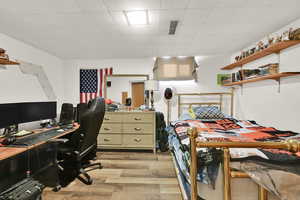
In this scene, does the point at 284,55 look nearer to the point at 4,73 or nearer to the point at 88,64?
the point at 88,64

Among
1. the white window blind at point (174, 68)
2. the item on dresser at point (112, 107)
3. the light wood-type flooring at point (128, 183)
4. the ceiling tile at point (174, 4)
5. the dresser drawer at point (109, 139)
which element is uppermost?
the ceiling tile at point (174, 4)

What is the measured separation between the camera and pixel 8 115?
183 cm

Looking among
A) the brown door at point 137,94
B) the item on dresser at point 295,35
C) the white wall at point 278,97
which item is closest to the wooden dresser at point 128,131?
the brown door at point 137,94

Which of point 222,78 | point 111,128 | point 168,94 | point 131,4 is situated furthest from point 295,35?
point 111,128

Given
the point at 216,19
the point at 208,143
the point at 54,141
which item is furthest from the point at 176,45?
the point at 54,141

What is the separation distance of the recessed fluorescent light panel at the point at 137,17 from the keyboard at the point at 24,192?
1.97 meters

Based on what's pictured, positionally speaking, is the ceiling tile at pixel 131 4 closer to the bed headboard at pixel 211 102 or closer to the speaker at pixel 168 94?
the speaker at pixel 168 94

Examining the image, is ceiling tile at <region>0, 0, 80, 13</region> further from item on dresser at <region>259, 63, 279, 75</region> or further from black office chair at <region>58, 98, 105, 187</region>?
item on dresser at <region>259, 63, 279, 75</region>

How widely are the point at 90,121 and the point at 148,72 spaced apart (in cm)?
213

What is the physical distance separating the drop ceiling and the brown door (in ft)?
2.75

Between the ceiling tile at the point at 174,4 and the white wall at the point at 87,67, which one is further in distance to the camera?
the white wall at the point at 87,67

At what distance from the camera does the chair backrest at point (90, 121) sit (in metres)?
Answer: 1.60

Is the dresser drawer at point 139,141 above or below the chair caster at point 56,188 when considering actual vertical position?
above

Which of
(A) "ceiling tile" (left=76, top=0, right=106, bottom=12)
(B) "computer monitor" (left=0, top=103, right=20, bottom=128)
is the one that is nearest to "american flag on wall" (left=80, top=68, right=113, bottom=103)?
(B) "computer monitor" (left=0, top=103, right=20, bottom=128)
